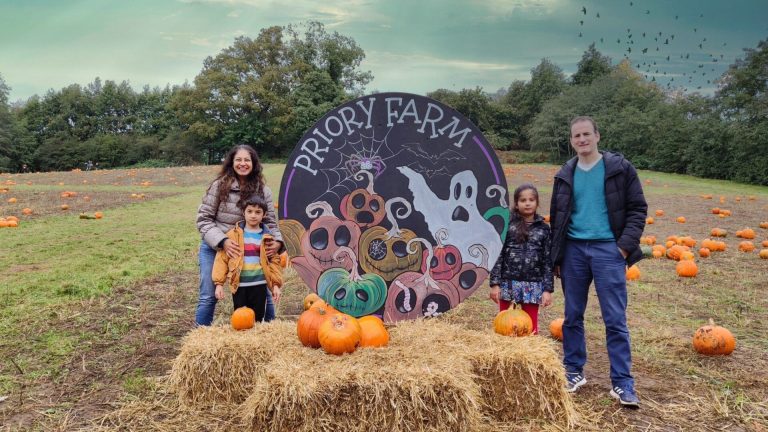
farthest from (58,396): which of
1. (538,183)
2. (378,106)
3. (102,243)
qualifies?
(538,183)

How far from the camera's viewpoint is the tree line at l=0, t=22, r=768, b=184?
43906 millimetres

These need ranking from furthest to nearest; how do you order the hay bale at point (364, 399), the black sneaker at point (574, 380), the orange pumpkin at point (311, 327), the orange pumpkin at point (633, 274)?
the orange pumpkin at point (633, 274), the black sneaker at point (574, 380), the orange pumpkin at point (311, 327), the hay bale at point (364, 399)

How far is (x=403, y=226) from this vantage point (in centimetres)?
462

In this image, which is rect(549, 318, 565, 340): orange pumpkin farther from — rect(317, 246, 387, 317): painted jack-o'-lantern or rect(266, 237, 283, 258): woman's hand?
rect(266, 237, 283, 258): woman's hand

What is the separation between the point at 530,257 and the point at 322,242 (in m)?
1.77

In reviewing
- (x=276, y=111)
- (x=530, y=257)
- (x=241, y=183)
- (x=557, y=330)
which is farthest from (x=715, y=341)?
(x=276, y=111)

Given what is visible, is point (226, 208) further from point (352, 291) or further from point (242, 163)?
point (352, 291)

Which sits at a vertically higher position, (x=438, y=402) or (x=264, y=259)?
(x=264, y=259)

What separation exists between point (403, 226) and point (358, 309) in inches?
31.7

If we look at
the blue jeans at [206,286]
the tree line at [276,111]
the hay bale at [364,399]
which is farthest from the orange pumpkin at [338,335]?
the tree line at [276,111]

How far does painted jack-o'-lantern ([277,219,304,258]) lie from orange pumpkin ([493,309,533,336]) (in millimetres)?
1759

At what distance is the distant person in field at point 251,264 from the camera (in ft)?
15.4

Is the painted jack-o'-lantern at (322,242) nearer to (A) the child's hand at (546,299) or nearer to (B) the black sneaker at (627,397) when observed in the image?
(A) the child's hand at (546,299)

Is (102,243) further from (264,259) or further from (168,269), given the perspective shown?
(264,259)
